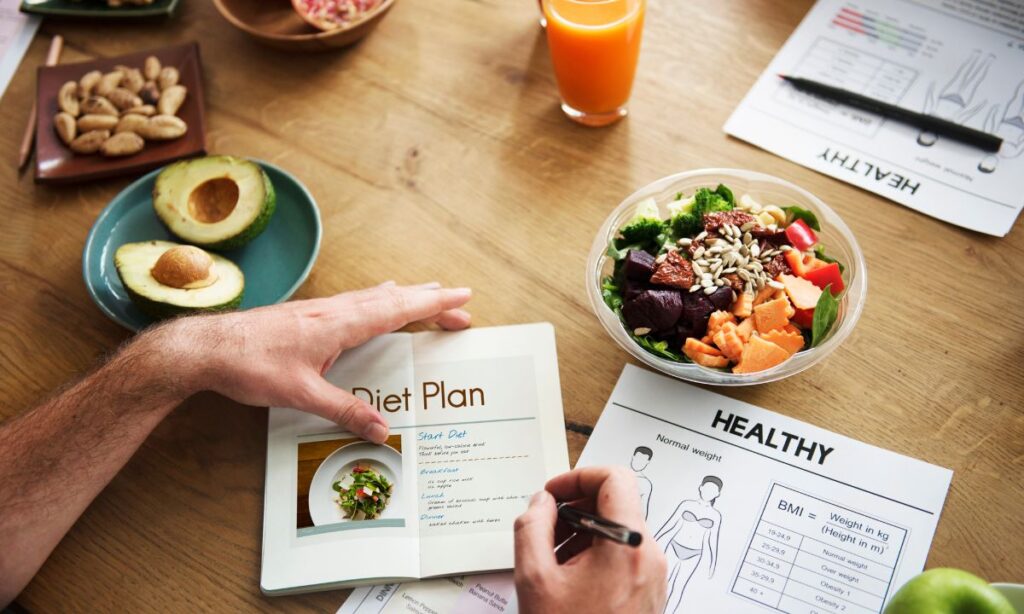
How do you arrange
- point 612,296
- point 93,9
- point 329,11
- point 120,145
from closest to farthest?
point 612,296, point 120,145, point 329,11, point 93,9

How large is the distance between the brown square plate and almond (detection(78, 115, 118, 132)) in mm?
43

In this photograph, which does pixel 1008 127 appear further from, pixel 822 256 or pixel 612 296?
pixel 612 296

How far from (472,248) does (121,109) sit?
25.7 inches

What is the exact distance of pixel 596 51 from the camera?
3.73 feet

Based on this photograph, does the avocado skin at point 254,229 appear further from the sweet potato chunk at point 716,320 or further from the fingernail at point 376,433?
the sweet potato chunk at point 716,320

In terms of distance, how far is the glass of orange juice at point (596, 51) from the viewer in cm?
112

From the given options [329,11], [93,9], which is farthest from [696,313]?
[93,9]

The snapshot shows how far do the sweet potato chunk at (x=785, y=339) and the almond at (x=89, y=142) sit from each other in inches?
41.4

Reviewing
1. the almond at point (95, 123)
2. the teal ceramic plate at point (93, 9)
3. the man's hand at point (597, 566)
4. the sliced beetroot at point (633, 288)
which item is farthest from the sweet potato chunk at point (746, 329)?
the teal ceramic plate at point (93, 9)

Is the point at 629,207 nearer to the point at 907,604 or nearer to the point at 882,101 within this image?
the point at 882,101

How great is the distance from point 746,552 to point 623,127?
2.18 feet

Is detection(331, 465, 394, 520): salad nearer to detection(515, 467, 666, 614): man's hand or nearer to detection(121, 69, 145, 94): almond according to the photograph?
detection(515, 467, 666, 614): man's hand

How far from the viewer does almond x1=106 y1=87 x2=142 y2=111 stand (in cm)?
130

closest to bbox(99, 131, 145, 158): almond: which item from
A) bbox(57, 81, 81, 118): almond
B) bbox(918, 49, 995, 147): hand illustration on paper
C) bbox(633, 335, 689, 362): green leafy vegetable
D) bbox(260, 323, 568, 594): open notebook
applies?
bbox(57, 81, 81, 118): almond
